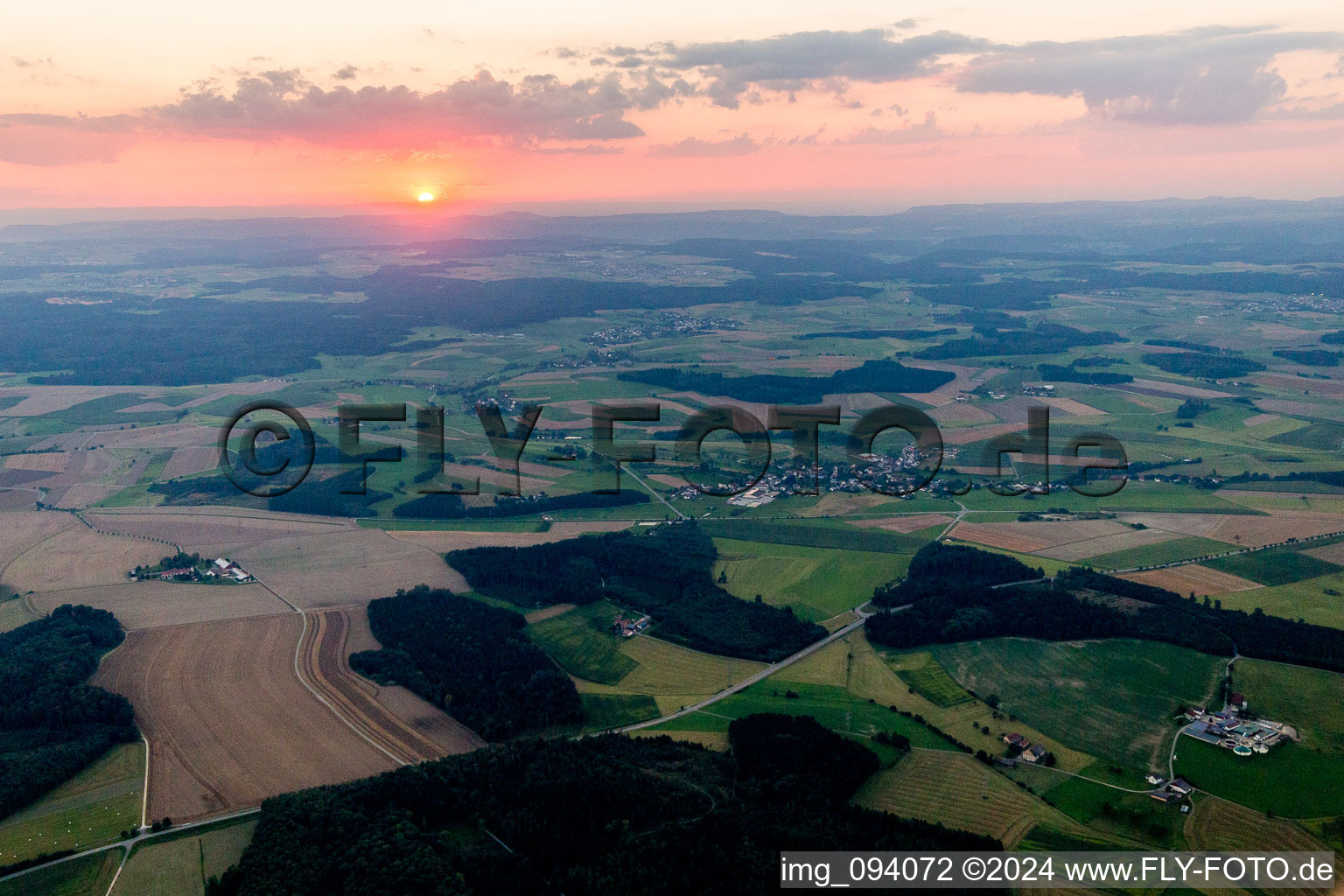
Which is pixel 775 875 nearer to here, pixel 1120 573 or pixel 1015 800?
pixel 1015 800

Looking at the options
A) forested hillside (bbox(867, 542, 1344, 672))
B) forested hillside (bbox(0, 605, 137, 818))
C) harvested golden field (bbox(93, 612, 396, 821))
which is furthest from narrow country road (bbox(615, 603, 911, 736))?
forested hillside (bbox(0, 605, 137, 818))

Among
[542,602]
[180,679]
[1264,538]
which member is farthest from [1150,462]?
[180,679]

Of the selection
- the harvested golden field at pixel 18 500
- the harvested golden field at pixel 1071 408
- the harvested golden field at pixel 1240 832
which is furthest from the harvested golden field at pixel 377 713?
the harvested golden field at pixel 1071 408

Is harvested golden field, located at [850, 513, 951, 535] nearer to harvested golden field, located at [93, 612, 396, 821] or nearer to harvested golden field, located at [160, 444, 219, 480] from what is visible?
harvested golden field, located at [93, 612, 396, 821]

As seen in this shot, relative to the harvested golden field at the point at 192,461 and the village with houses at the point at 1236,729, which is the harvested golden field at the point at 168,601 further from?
the village with houses at the point at 1236,729

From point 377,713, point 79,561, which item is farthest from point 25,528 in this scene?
point 377,713

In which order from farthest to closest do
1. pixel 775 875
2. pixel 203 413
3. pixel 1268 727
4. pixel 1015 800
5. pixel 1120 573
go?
pixel 203 413
pixel 1120 573
pixel 1268 727
pixel 1015 800
pixel 775 875
